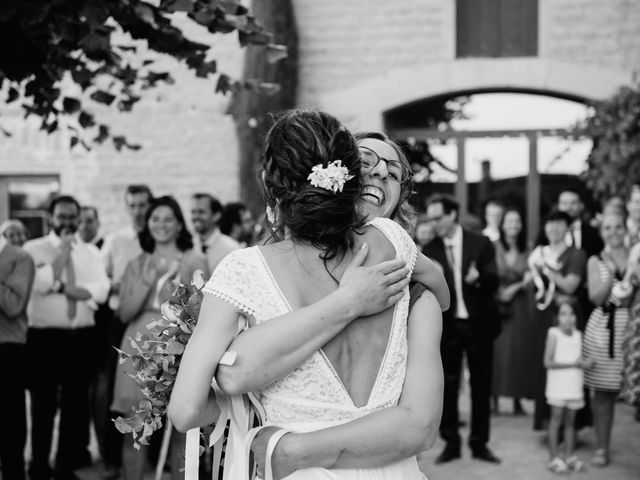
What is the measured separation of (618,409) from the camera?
867 cm

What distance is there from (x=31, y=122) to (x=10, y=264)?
Result: 6715 mm

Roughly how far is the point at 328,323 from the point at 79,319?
427 centimetres

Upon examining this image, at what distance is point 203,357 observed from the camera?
212 centimetres

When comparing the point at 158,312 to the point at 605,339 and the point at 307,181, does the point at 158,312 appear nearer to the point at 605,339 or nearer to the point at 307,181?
the point at 605,339

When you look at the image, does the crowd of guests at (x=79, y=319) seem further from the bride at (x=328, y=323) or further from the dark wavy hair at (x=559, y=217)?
the bride at (x=328, y=323)

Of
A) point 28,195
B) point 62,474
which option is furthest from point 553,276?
point 28,195

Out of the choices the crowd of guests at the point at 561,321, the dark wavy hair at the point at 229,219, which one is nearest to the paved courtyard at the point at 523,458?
the crowd of guests at the point at 561,321

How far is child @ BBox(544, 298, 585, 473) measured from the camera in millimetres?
6406

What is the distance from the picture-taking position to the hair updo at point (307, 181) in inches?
84.2

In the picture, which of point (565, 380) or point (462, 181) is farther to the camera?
point (462, 181)

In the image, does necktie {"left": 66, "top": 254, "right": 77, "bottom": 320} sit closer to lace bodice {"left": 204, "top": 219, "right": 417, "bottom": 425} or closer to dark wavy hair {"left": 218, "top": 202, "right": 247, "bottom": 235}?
dark wavy hair {"left": 218, "top": 202, "right": 247, "bottom": 235}

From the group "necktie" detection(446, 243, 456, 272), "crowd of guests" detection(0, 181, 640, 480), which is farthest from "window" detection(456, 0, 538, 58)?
"necktie" detection(446, 243, 456, 272)

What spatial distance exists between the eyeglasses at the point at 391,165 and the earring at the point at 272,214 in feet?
1.80

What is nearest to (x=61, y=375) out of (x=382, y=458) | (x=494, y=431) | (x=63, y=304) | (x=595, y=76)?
(x=63, y=304)
